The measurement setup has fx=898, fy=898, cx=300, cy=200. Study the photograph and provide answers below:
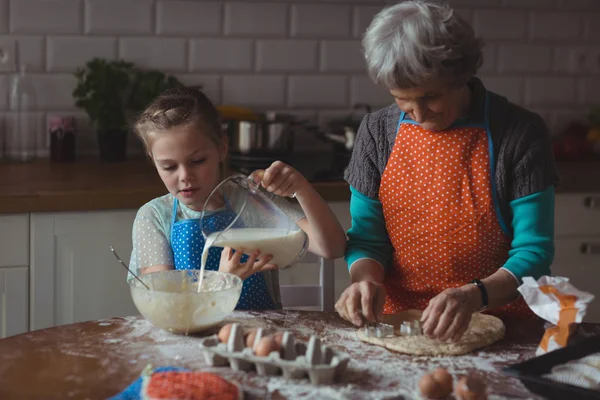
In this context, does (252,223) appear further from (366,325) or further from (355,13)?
(355,13)

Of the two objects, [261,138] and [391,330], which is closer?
[391,330]

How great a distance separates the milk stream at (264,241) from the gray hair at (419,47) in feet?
1.10

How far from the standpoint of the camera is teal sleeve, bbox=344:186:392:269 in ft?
6.18

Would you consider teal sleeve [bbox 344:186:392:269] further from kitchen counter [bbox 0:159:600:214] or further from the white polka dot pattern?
kitchen counter [bbox 0:159:600:214]

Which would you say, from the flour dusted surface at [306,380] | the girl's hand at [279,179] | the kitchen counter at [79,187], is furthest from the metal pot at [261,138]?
the flour dusted surface at [306,380]

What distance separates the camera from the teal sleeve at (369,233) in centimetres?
188

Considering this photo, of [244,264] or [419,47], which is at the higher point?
[419,47]

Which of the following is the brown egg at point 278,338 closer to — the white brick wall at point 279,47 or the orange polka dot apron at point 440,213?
the orange polka dot apron at point 440,213

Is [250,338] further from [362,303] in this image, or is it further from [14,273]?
[14,273]

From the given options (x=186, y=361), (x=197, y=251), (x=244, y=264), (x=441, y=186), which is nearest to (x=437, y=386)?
(x=186, y=361)

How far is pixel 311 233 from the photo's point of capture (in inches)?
73.0

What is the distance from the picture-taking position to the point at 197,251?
1.91 metres

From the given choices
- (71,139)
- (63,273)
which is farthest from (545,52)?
(63,273)

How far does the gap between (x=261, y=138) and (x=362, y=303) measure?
1295 mm
